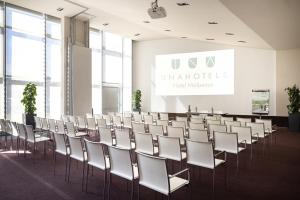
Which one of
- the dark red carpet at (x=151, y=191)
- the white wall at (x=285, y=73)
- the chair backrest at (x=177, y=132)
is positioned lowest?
the dark red carpet at (x=151, y=191)

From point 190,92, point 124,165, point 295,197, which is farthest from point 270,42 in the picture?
point 124,165

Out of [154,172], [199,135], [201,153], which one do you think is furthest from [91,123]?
[154,172]

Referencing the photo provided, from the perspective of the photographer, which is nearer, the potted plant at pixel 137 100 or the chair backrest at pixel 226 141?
the chair backrest at pixel 226 141

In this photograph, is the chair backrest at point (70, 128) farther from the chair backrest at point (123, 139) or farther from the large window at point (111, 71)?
the large window at point (111, 71)

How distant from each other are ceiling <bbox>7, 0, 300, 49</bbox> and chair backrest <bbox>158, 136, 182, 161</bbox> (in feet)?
11.1

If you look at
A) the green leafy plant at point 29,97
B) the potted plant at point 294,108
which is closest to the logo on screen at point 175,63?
the potted plant at point 294,108

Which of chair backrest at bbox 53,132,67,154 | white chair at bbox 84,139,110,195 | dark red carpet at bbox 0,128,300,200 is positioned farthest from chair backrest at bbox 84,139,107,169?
chair backrest at bbox 53,132,67,154

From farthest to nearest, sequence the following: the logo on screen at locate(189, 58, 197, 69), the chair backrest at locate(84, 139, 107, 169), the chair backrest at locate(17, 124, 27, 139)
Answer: the logo on screen at locate(189, 58, 197, 69), the chair backrest at locate(17, 124, 27, 139), the chair backrest at locate(84, 139, 107, 169)

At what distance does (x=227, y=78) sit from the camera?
42.0 feet

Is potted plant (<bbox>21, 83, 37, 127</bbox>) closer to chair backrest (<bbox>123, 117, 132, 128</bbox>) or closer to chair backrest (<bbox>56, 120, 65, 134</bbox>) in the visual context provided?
chair backrest (<bbox>56, 120, 65, 134</bbox>)

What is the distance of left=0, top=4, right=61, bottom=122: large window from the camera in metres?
9.53

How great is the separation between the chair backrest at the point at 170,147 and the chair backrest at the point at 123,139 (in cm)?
Answer: 76

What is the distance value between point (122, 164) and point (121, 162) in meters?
0.03

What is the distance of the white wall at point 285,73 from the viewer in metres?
11.8
